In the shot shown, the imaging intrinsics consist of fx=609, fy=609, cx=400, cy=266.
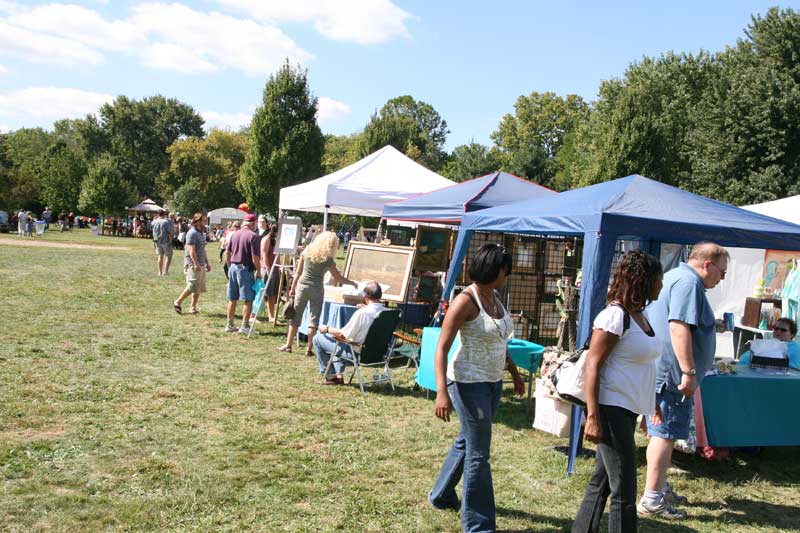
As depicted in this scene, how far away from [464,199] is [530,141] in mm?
48314

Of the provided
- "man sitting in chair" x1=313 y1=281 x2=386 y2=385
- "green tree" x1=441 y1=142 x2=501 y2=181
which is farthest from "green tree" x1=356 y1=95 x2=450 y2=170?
"man sitting in chair" x1=313 y1=281 x2=386 y2=385

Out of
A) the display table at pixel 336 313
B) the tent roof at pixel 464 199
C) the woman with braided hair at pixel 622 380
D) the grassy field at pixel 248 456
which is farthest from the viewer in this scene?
the tent roof at pixel 464 199

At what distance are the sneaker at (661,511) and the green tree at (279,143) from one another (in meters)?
31.7

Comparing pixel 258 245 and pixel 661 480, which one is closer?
pixel 661 480

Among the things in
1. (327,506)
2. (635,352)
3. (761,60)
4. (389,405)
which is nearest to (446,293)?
(389,405)

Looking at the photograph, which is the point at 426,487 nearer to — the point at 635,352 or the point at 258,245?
the point at 635,352

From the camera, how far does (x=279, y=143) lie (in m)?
34.1

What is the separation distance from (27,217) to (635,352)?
36819mm

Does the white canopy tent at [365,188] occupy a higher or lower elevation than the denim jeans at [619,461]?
higher

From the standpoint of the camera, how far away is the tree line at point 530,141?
19.6 meters

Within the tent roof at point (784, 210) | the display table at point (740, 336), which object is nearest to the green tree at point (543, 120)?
the tent roof at point (784, 210)

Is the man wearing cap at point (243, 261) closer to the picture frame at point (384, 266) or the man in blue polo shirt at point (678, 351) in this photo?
the picture frame at point (384, 266)

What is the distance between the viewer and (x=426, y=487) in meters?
4.10

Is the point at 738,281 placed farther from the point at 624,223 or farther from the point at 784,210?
the point at 624,223
